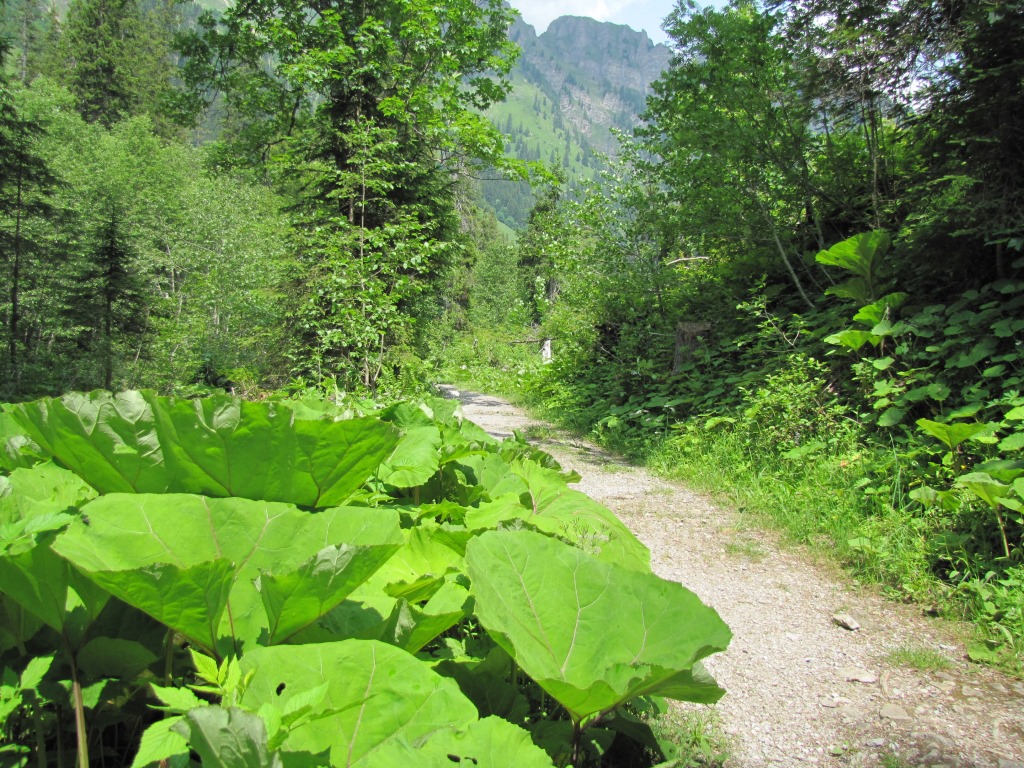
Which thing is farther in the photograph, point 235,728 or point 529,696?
point 529,696

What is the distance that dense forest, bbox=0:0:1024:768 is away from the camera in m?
0.65

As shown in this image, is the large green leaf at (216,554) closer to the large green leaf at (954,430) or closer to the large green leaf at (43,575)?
the large green leaf at (43,575)

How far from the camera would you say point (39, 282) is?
19734mm

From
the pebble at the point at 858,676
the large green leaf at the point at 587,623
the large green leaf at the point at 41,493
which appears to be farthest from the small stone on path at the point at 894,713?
the large green leaf at the point at 41,493

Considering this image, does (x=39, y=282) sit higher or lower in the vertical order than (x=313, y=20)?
lower

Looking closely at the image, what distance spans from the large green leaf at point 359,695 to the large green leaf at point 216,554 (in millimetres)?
58

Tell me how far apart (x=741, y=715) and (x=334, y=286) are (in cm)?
571

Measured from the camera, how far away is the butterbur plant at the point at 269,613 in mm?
593

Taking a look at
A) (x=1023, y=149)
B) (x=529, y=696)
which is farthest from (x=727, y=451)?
(x=529, y=696)

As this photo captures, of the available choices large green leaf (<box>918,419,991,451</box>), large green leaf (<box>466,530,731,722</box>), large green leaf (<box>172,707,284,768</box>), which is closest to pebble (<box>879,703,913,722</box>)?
large green leaf (<box>918,419,991,451</box>)

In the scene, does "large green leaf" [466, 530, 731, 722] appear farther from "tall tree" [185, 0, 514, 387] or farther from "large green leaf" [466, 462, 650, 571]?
"tall tree" [185, 0, 514, 387]

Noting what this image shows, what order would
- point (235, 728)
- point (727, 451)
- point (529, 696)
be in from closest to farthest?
point (235, 728), point (529, 696), point (727, 451)

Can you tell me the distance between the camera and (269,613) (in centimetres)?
66

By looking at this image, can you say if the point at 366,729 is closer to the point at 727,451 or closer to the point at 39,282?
the point at 727,451
